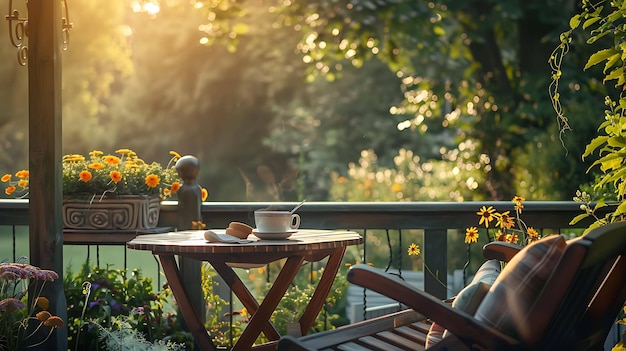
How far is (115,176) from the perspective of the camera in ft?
14.1

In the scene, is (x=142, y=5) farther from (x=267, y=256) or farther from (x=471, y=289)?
(x=471, y=289)

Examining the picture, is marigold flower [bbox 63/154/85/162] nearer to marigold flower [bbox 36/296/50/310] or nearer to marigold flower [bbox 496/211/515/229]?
marigold flower [bbox 36/296/50/310]

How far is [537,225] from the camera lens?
14.9 ft

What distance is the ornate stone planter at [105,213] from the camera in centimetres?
435

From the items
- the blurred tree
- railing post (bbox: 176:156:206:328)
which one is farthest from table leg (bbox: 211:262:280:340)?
the blurred tree

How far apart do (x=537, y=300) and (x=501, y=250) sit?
0.95 meters

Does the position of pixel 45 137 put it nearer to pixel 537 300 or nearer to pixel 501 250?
pixel 501 250

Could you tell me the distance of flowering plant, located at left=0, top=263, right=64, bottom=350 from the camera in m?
3.50

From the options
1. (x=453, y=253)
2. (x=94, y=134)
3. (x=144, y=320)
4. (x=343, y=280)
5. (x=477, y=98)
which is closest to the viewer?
(x=144, y=320)

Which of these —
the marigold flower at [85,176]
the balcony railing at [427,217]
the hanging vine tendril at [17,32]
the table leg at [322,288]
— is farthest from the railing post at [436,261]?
the hanging vine tendril at [17,32]

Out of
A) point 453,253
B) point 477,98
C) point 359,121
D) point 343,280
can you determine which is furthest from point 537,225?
point 359,121

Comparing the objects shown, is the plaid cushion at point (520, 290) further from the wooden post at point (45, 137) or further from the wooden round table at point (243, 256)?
the wooden post at point (45, 137)

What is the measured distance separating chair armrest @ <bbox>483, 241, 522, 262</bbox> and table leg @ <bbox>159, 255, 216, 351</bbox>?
116cm

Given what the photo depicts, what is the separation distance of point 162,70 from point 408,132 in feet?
22.3
